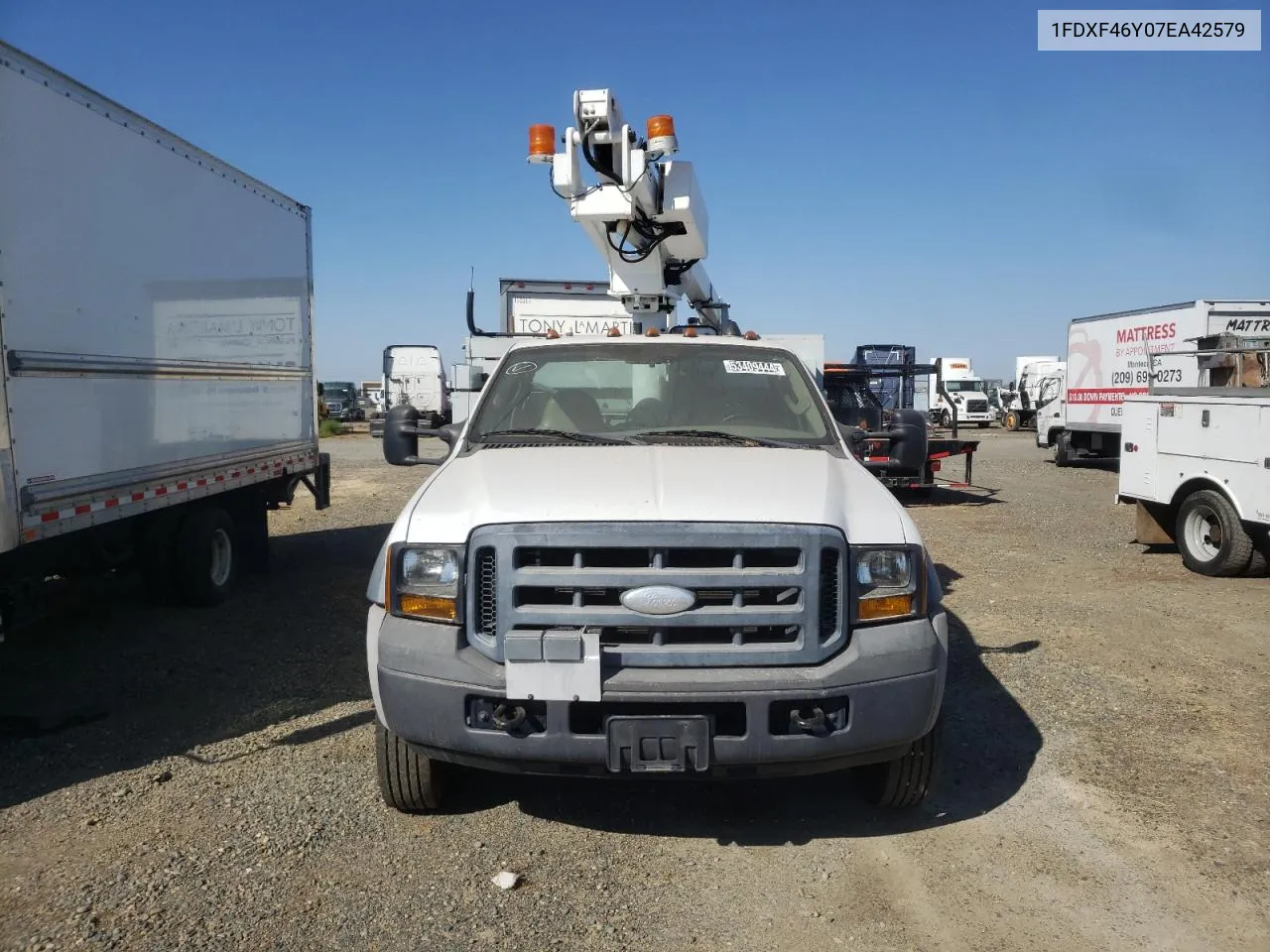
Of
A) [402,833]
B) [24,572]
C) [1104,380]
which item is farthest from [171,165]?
[1104,380]

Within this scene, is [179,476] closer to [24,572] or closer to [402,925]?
[24,572]

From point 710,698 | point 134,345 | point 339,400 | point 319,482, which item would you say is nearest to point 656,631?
point 710,698

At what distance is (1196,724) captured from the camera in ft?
16.1

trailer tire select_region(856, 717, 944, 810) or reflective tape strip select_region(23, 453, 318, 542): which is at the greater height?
reflective tape strip select_region(23, 453, 318, 542)

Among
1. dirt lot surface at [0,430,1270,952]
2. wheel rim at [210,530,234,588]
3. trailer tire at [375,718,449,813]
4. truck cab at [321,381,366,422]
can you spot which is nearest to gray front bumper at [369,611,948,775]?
trailer tire at [375,718,449,813]

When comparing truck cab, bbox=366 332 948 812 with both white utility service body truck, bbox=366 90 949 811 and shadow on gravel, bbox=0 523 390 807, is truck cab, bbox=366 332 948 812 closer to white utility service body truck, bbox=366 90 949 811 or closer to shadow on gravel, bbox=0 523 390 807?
white utility service body truck, bbox=366 90 949 811

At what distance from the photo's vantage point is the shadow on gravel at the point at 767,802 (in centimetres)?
374

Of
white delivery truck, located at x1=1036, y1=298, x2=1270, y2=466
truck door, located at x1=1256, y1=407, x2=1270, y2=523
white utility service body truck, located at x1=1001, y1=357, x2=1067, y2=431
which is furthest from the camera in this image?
white utility service body truck, located at x1=1001, y1=357, x2=1067, y2=431

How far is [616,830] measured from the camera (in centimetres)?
371

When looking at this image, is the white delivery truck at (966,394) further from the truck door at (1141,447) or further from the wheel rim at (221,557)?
the wheel rim at (221,557)

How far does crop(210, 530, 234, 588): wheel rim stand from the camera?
777 cm

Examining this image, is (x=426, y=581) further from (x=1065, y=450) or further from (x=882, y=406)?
(x=1065, y=450)

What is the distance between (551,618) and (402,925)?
3.58 ft

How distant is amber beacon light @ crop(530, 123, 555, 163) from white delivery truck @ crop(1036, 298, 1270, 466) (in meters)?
12.7
